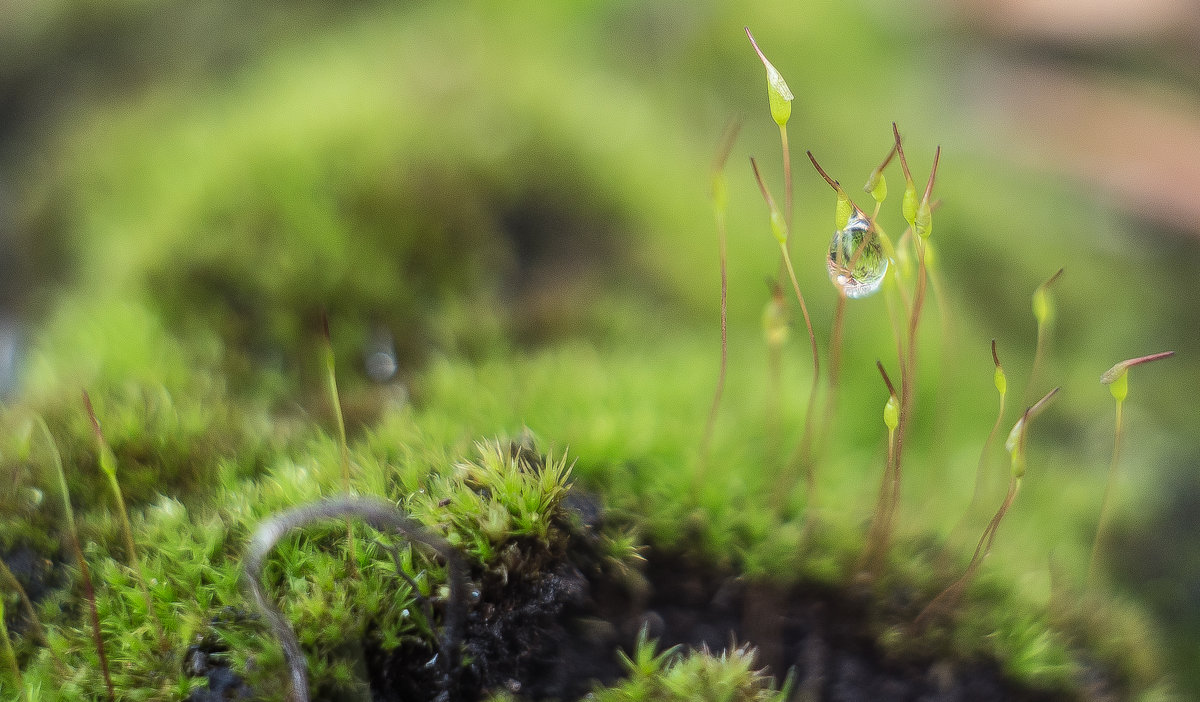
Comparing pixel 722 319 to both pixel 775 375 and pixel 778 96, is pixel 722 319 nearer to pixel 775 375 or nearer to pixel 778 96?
pixel 775 375

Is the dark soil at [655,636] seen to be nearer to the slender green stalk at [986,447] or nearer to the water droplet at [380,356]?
the slender green stalk at [986,447]

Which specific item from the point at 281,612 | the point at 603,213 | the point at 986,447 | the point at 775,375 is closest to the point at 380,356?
the point at 603,213

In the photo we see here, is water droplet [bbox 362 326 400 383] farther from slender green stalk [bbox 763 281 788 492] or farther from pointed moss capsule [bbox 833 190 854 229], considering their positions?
pointed moss capsule [bbox 833 190 854 229]

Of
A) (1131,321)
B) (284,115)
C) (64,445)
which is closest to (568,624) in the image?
(64,445)

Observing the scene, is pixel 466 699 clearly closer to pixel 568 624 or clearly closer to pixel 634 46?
pixel 568 624

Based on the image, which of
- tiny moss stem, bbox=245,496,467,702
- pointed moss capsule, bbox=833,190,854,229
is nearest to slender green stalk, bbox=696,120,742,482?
pointed moss capsule, bbox=833,190,854,229
